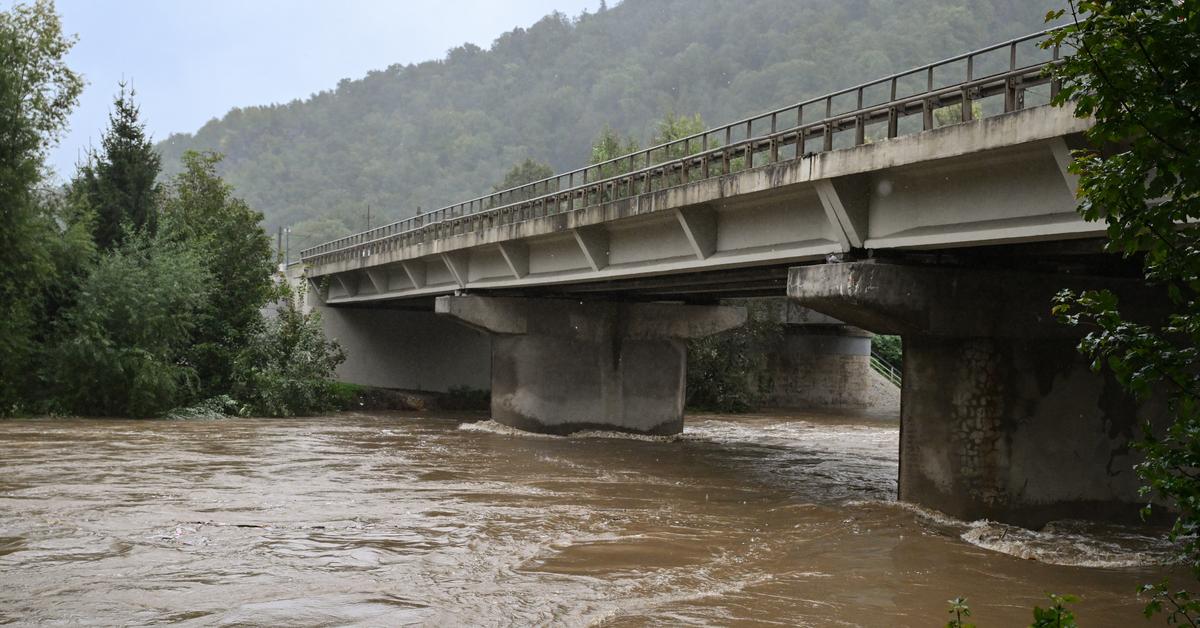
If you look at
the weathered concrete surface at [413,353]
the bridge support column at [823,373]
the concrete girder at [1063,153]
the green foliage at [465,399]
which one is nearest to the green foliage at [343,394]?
the green foliage at [465,399]

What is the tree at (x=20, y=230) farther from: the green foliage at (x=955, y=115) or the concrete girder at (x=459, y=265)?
the green foliage at (x=955, y=115)

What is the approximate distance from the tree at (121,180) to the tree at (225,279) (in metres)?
1.05

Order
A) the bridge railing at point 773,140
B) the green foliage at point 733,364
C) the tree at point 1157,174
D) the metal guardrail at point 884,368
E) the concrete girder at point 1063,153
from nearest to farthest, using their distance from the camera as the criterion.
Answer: the tree at point 1157,174, the concrete girder at point 1063,153, the bridge railing at point 773,140, the green foliage at point 733,364, the metal guardrail at point 884,368

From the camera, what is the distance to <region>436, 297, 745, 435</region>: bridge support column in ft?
108

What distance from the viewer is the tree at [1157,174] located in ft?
13.6

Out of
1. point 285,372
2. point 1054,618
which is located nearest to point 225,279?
point 285,372

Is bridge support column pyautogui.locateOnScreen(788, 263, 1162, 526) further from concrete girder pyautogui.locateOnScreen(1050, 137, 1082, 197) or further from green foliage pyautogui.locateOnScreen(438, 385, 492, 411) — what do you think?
green foliage pyautogui.locateOnScreen(438, 385, 492, 411)

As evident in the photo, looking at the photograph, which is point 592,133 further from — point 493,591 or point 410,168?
point 493,591

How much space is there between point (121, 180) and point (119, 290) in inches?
267

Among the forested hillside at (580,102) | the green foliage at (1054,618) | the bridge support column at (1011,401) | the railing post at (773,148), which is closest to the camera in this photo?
the green foliage at (1054,618)

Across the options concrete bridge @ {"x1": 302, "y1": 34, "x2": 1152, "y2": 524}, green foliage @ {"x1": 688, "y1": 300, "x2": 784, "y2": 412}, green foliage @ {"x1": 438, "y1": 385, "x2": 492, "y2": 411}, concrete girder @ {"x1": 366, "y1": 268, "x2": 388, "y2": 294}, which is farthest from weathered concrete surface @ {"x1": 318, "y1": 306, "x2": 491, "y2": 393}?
concrete bridge @ {"x1": 302, "y1": 34, "x2": 1152, "y2": 524}

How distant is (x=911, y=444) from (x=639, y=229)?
380 inches

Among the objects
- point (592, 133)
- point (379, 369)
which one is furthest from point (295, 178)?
point (379, 369)

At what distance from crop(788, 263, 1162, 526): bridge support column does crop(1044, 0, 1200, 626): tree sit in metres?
11.5
